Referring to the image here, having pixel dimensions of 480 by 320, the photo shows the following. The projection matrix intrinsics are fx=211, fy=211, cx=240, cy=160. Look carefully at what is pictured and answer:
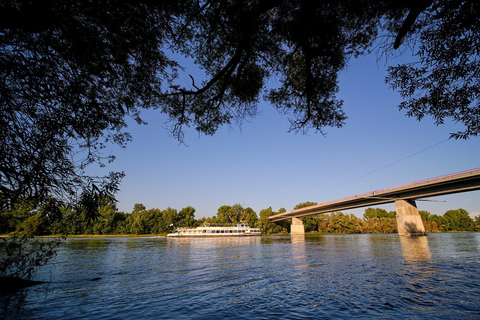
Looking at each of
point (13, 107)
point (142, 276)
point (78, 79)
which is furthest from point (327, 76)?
point (142, 276)

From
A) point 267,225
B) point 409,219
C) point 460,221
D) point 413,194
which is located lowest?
point 267,225

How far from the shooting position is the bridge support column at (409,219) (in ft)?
144

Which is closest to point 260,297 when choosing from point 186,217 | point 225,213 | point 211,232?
point 211,232

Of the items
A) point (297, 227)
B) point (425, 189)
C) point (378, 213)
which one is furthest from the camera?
point (378, 213)

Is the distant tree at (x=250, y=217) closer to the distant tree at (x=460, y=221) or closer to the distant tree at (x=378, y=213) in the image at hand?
the distant tree at (x=378, y=213)

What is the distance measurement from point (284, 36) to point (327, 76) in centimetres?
244

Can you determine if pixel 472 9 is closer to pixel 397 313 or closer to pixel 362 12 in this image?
pixel 362 12

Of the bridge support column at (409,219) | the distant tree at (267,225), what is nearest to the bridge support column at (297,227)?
the distant tree at (267,225)

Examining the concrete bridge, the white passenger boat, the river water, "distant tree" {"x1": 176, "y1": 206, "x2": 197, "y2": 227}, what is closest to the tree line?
"distant tree" {"x1": 176, "y1": 206, "x2": 197, "y2": 227}

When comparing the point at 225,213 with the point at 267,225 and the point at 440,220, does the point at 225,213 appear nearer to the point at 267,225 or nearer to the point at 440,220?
the point at 267,225

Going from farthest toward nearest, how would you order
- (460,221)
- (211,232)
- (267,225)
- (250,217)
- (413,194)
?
1. (460,221)
2. (250,217)
3. (267,225)
4. (211,232)
5. (413,194)

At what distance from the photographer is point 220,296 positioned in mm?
6734

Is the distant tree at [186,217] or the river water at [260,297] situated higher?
the distant tree at [186,217]

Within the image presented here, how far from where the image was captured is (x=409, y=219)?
4441cm
